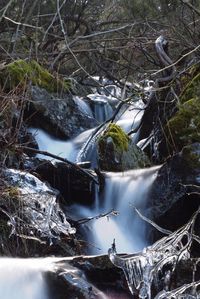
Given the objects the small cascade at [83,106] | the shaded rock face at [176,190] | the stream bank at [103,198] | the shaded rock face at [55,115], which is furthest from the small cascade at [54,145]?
the shaded rock face at [176,190]

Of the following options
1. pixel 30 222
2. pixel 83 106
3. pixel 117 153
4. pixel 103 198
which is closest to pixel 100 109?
pixel 83 106

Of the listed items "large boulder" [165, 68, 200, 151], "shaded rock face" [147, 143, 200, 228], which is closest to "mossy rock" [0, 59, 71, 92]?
"large boulder" [165, 68, 200, 151]

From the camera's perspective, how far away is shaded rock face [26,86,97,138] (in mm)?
8227

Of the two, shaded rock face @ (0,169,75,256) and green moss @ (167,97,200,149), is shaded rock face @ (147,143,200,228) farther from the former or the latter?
shaded rock face @ (0,169,75,256)

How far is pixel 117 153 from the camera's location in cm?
650

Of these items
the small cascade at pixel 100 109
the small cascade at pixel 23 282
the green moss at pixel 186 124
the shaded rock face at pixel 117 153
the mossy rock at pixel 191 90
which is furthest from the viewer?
the small cascade at pixel 100 109

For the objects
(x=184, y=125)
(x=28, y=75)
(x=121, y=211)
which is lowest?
(x=121, y=211)

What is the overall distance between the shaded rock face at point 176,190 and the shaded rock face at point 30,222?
3.78 feet

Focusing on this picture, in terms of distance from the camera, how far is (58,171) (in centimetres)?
589

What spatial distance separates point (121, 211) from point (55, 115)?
2.93m

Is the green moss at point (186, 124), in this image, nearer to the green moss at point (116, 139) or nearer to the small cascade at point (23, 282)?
the green moss at point (116, 139)

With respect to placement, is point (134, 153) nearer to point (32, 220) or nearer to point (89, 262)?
point (32, 220)

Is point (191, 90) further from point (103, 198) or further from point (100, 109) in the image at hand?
point (100, 109)

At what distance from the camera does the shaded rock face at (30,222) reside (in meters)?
4.25
